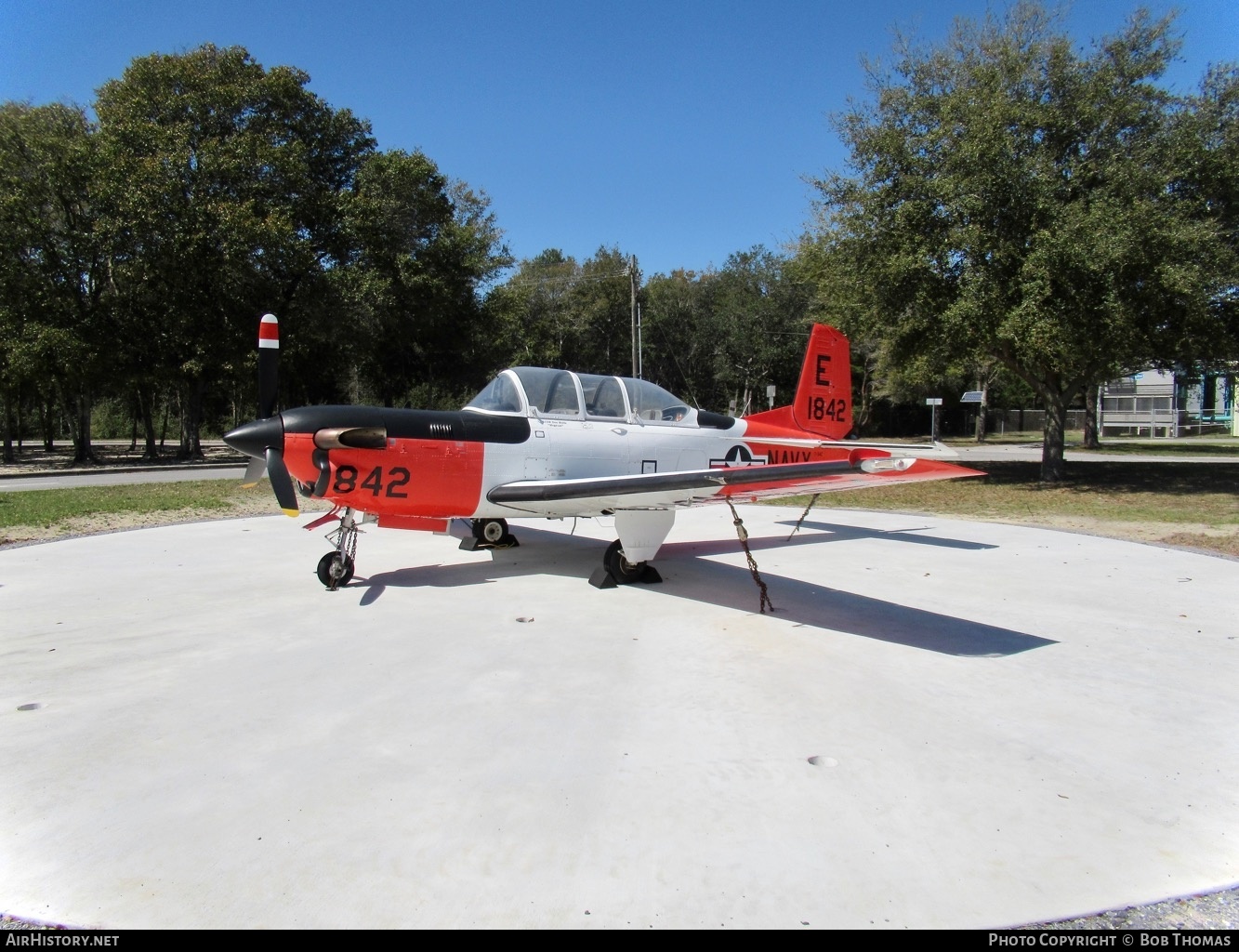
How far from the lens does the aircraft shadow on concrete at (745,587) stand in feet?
19.7

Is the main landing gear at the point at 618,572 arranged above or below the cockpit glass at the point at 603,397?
below

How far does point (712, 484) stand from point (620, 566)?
7.42 feet

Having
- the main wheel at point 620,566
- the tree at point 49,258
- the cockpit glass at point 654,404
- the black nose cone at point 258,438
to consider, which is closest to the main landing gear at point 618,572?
the main wheel at point 620,566

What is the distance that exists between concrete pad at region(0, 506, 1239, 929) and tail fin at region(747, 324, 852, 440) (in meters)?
3.98

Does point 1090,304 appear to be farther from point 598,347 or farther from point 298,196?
point 598,347

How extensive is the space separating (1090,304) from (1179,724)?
41.1ft

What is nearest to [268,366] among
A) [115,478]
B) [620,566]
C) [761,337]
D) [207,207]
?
[620,566]

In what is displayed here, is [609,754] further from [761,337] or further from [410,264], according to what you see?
[761,337]

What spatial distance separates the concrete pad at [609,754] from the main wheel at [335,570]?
0.23 meters

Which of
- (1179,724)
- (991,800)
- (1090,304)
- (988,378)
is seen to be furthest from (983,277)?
(988,378)

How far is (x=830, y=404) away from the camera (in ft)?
37.2

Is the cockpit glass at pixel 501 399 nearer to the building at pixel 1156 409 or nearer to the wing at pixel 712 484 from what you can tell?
the wing at pixel 712 484

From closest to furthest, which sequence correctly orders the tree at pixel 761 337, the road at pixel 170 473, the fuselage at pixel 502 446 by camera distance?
the fuselage at pixel 502 446 < the road at pixel 170 473 < the tree at pixel 761 337

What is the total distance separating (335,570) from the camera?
746 centimetres
